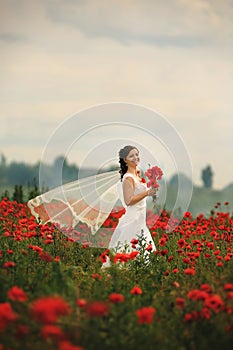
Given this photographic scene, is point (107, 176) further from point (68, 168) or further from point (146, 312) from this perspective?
point (146, 312)

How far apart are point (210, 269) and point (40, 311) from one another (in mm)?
3509

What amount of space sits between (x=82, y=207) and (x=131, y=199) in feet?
3.48

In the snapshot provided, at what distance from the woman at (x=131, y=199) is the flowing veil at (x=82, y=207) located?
0.46m

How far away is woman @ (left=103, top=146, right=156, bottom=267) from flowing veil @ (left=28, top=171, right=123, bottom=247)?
1.50ft

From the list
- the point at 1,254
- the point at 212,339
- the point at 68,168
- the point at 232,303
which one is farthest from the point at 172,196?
the point at 212,339

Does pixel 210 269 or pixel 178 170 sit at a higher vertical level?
pixel 178 170

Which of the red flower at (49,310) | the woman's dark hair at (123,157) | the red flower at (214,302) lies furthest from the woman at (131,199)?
the red flower at (49,310)

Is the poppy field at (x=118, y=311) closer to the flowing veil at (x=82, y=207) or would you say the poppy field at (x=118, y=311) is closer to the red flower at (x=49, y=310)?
the red flower at (x=49, y=310)

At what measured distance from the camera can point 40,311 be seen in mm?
3244

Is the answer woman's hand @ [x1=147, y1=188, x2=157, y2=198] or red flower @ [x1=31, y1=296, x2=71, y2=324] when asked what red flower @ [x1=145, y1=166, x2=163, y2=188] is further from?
red flower @ [x1=31, y1=296, x2=71, y2=324]

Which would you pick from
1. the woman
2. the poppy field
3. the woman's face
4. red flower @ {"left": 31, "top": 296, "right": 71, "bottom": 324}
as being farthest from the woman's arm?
red flower @ {"left": 31, "top": 296, "right": 71, "bottom": 324}

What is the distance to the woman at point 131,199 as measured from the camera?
7.26 meters

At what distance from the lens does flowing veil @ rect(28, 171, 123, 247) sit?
7931mm

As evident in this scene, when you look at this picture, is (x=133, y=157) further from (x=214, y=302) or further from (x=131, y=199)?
(x=214, y=302)
